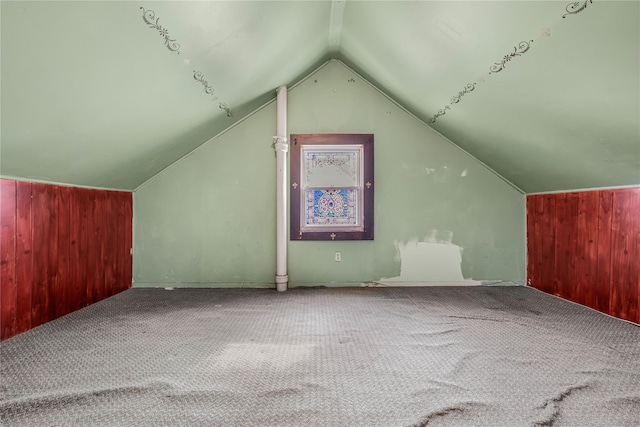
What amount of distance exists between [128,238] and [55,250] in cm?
115

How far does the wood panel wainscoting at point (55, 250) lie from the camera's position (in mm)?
2533

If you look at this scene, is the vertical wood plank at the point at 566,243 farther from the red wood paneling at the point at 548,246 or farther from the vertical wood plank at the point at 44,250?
the vertical wood plank at the point at 44,250

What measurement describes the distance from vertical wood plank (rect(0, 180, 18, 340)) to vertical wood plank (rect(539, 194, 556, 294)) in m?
4.72

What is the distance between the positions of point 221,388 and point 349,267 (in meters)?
2.57

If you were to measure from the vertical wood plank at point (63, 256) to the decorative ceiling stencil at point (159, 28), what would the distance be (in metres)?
1.69

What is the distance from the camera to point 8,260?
2506 millimetres

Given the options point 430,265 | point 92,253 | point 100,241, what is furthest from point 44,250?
point 430,265

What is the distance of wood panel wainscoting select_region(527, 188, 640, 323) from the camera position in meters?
2.91

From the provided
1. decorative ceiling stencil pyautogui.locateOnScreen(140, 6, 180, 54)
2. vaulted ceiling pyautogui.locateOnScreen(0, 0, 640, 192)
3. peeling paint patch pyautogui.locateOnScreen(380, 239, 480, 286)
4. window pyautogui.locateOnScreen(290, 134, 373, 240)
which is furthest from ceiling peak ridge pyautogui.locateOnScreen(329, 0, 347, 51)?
peeling paint patch pyautogui.locateOnScreen(380, 239, 480, 286)

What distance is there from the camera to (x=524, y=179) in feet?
12.9

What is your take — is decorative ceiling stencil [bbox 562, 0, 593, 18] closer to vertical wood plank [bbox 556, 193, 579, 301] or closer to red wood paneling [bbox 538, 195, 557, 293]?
vertical wood plank [bbox 556, 193, 579, 301]

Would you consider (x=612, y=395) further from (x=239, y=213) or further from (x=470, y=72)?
(x=239, y=213)

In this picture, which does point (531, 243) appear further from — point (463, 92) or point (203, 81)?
point (203, 81)

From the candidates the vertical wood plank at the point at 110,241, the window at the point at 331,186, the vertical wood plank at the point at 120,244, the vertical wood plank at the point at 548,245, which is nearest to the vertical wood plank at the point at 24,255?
the vertical wood plank at the point at 110,241
